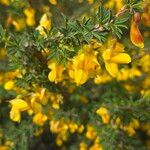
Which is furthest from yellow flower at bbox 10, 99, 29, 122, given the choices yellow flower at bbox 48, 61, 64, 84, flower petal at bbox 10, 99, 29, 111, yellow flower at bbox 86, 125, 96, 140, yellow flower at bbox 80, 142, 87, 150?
yellow flower at bbox 80, 142, 87, 150

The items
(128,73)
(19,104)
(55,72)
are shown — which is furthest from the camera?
(128,73)

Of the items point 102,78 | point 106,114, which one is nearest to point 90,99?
point 102,78

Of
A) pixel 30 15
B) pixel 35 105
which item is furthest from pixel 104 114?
pixel 30 15

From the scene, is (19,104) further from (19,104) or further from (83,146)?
(83,146)

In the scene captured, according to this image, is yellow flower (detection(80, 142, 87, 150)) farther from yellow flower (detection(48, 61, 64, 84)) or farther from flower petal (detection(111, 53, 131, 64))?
flower petal (detection(111, 53, 131, 64))

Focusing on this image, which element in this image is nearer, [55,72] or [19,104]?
[55,72]

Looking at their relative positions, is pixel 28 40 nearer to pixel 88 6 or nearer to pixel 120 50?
pixel 120 50

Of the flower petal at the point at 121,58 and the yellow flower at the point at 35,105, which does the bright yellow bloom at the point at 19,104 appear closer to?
the yellow flower at the point at 35,105

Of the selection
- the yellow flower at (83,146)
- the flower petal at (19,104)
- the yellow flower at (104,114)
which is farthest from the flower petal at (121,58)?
the yellow flower at (83,146)
